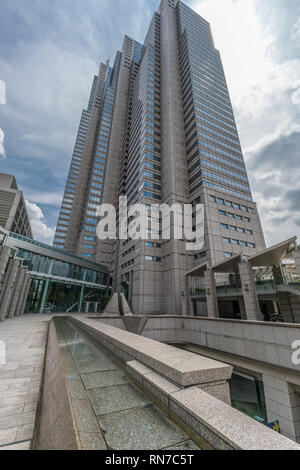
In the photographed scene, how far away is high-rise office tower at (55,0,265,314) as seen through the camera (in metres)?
36.9

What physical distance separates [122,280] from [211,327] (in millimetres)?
33475

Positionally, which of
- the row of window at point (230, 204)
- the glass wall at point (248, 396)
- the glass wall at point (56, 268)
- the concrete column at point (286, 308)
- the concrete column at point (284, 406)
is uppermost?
the row of window at point (230, 204)

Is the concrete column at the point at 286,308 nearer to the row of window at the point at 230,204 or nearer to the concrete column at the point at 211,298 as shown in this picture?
the concrete column at the point at 211,298

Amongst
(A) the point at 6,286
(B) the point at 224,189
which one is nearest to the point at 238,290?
(A) the point at 6,286

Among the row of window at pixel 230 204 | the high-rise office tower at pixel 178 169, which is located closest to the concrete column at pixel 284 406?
the high-rise office tower at pixel 178 169

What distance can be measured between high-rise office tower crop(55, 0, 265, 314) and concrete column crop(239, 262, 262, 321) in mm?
A: 10007

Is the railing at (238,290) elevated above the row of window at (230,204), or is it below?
below

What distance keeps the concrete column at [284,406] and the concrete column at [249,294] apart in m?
6.73

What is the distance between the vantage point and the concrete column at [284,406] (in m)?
8.94

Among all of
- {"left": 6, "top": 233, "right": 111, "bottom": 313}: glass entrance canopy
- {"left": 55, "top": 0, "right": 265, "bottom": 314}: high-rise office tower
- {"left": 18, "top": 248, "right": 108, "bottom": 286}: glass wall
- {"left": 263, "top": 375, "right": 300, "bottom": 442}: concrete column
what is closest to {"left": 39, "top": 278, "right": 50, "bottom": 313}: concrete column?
{"left": 6, "top": 233, "right": 111, "bottom": 313}: glass entrance canopy

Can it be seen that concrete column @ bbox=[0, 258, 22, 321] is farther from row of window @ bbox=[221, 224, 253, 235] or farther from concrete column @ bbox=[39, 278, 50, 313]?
row of window @ bbox=[221, 224, 253, 235]
